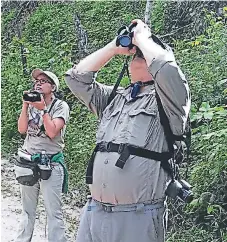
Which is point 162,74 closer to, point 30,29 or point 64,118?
point 64,118

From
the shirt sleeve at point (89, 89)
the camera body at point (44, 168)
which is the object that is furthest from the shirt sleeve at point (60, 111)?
the shirt sleeve at point (89, 89)

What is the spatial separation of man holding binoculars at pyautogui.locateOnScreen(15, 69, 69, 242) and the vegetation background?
1133 millimetres

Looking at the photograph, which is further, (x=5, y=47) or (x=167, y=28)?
(x=5, y=47)

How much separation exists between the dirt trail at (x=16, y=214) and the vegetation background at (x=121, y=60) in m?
0.33

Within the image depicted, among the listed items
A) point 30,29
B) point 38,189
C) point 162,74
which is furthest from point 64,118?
point 30,29

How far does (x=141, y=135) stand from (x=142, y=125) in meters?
0.06

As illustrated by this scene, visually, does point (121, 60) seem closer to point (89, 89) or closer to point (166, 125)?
point (89, 89)

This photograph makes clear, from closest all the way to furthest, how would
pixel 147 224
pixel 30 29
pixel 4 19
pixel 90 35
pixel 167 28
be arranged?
pixel 147 224, pixel 167 28, pixel 90 35, pixel 30 29, pixel 4 19

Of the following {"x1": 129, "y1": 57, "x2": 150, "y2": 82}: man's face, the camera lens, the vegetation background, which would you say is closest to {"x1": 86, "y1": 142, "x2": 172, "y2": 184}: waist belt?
{"x1": 129, "y1": 57, "x2": 150, "y2": 82}: man's face

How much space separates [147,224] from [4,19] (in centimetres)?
1188

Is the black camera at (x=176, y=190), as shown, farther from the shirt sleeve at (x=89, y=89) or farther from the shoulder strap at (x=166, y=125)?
the shirt sleeve at (x=89, y=89)

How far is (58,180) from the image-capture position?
495cm

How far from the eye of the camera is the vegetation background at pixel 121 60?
5.19m

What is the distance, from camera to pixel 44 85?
496 cm
